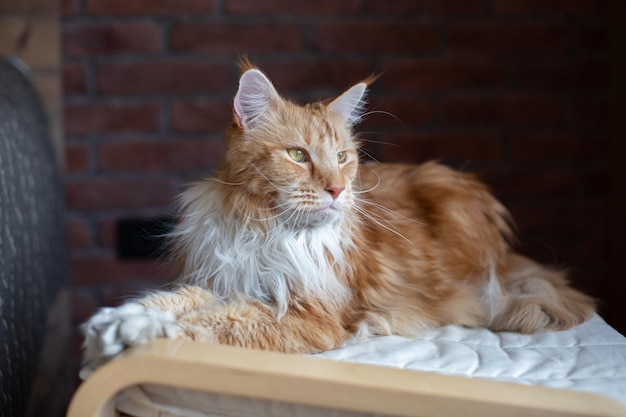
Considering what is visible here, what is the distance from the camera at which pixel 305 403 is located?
2.95 feet

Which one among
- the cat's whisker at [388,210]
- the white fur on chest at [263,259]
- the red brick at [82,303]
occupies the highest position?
the cat's whisker at [388,210]

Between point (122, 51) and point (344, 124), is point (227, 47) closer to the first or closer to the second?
point (122, 51)

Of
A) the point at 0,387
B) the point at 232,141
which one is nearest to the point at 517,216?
the point at 232,141

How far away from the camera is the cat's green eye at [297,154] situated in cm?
118

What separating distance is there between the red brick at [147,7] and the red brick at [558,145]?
1.08 m

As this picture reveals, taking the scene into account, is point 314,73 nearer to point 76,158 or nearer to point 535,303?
point 76,158

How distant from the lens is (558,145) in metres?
2.24

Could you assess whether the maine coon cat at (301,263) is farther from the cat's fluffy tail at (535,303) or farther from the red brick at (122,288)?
the red brick at (122,288)

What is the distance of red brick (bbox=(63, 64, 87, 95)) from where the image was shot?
2074 millimetres

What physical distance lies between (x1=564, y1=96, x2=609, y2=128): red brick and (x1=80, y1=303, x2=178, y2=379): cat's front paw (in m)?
1.69

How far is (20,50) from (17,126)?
2.31 feet

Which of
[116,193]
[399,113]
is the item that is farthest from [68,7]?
[399,113]

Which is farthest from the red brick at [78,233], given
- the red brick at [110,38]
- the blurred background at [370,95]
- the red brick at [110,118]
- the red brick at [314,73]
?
the red brick at [314,73]

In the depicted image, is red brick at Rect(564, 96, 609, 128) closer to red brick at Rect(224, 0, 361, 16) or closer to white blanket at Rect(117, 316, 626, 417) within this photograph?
red brick at Rect(224, 0, 361, 16)
